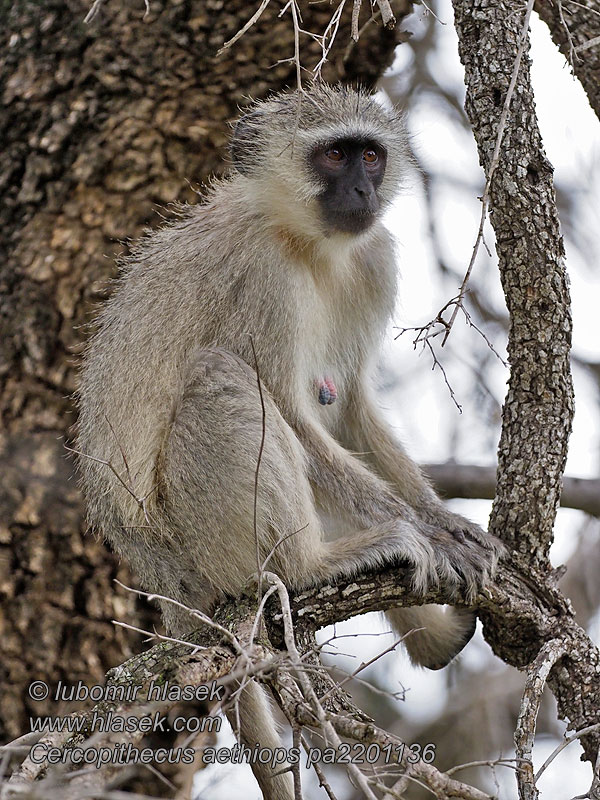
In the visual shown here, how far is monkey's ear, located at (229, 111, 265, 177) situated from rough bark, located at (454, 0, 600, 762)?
142cm

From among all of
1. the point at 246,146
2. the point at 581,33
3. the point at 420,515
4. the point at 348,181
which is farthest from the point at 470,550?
the point at 581,33

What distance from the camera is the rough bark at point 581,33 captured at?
15.5 feet

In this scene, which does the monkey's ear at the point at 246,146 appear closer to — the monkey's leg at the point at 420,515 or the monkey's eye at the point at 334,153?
the monkey's eye at the point at 334,153

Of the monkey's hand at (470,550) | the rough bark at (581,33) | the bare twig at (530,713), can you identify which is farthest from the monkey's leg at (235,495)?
the rough bark at (581,33)

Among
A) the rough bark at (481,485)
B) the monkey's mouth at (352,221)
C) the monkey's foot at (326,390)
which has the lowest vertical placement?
the rough bark at (481,485)

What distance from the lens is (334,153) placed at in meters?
5.25

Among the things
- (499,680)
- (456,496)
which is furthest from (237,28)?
(499,680)

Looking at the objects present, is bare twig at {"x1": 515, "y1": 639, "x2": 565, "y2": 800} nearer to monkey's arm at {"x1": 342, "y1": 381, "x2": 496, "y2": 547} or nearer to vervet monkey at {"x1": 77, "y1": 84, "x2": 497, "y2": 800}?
vervet monkey at {"x1": 77, "y1": 84, "x2": 497, "y2": 800}

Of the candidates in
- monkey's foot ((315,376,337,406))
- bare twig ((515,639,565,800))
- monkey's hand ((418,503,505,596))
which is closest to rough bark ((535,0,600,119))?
monkey's foot ((315,376,337,406))

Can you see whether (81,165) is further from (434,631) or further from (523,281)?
(434,631)

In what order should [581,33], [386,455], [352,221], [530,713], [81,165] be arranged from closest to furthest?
[530,713] → [581,33] → [352,221] → [386,455] → [81,165]

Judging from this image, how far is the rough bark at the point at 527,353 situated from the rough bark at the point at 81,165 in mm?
2167

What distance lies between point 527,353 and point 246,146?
201 cm

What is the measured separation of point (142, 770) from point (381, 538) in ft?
6.59
